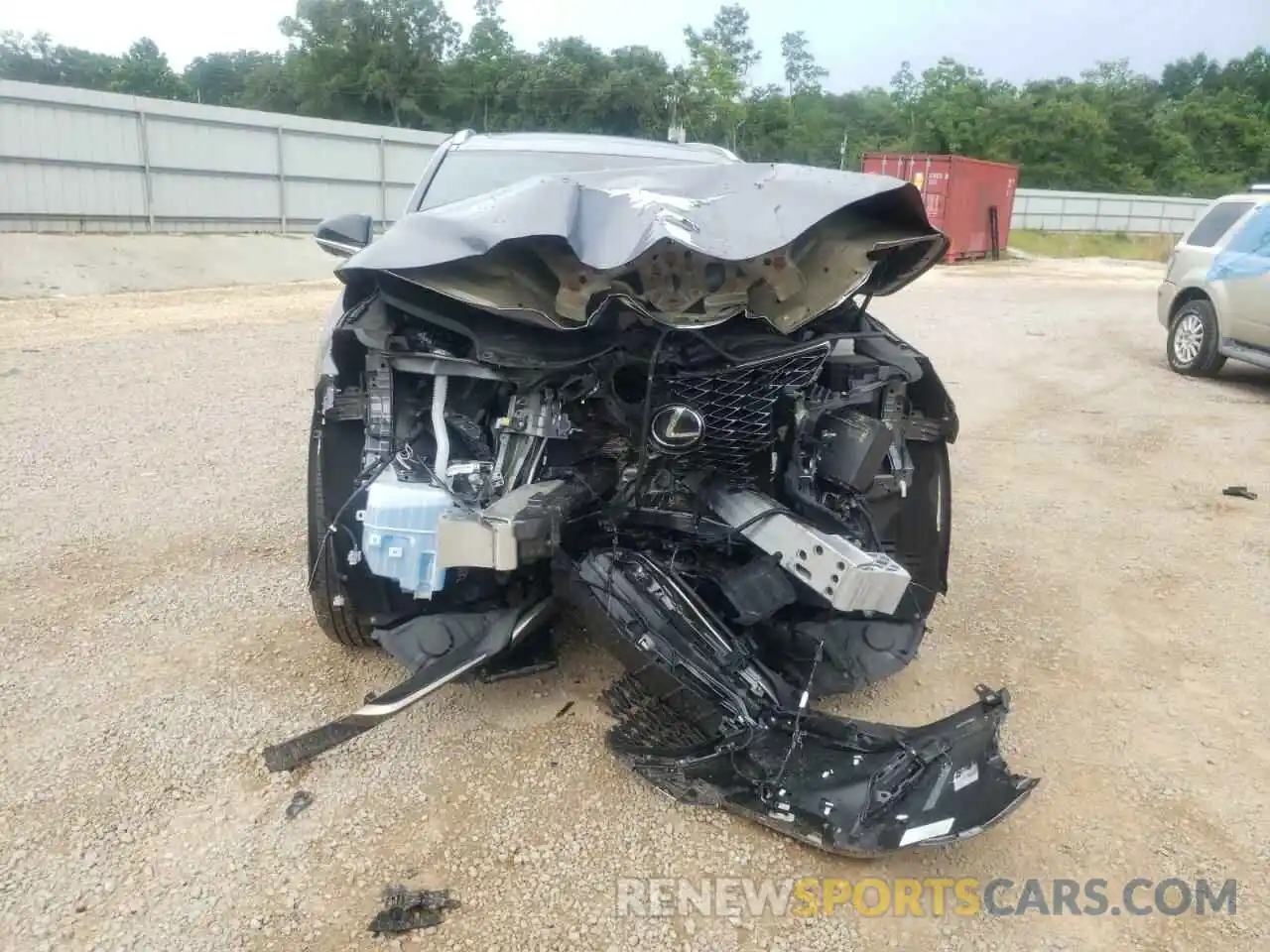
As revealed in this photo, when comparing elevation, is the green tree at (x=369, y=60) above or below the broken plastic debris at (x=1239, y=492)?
above

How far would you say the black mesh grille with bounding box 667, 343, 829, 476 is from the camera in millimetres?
2775

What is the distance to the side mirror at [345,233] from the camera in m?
Result: 3.86

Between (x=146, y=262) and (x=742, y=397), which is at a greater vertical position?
(x=742, y=397)

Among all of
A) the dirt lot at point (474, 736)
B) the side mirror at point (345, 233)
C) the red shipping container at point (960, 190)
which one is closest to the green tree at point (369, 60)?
the red shipping container at point (960, 190)

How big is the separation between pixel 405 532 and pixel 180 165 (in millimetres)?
16660

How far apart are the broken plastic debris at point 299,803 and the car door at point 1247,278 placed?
922 cm

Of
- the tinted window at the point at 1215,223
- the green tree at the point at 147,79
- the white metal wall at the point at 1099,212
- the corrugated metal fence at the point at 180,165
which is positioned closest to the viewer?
the tinted window at the point at 1215,223

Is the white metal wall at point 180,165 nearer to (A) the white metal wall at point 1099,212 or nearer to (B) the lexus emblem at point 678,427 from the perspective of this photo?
(B) the lexus emblem at point 678,427

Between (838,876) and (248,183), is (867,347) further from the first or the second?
(248,183)

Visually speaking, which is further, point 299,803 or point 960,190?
point 960,190

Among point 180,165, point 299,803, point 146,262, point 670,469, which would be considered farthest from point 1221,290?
point 180,165

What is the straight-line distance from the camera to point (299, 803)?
2654 millimetres

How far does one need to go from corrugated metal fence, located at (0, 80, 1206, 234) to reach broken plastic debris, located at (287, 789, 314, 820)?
15313 mm

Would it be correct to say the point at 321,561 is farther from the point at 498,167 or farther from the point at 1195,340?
the point at 1195,340
